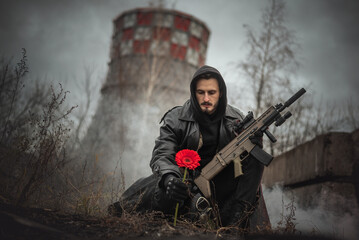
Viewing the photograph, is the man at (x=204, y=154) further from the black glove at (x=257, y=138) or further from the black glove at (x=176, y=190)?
the black glove at (x=176, y=190)

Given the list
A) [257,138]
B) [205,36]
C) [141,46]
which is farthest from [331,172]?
[205,36]

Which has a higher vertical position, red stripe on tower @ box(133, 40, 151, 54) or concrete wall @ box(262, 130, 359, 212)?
red stripe on tower @ box(133, 40, 151, 54)

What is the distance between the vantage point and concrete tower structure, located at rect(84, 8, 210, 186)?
13.8 metres

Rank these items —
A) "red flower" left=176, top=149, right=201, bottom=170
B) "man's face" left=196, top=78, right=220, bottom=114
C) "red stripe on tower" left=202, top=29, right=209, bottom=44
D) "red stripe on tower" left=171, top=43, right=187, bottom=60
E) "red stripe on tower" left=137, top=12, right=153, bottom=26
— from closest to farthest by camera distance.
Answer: "red flower" left=176, top=149, right=201, bottom=170, "man's face" left=196, top=78, right=220, bottom=114, "red stripe on tower" left=171, top=43, right=187, bottom=60, "red stripe on tower" left=137, top=12, right=153, bottom=26, "red stripe on tower" left=202, top=29, right=209, bottom=44

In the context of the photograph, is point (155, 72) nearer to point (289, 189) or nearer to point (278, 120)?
point (289, 189)

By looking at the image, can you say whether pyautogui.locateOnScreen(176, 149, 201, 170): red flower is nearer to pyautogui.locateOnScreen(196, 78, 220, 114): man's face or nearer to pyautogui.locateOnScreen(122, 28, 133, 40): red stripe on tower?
pyautogui.locateOnScreen(196, 78, 220, 114): man's face

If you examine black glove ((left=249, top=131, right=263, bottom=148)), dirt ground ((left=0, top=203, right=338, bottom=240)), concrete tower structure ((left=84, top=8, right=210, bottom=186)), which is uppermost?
concrete tower structure ((left=84, top=8, right=210, bottom=186))

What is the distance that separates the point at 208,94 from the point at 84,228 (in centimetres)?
179

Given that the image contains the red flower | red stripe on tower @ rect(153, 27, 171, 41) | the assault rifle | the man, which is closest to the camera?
the red flower

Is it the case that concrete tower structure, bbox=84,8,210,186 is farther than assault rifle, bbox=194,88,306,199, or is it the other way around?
concrete tower structure, bbox=84,8,210,186

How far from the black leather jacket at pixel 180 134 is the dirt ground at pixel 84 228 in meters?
0.65

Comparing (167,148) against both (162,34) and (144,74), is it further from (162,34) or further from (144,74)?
(162,34)

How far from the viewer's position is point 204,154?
10.8 feet

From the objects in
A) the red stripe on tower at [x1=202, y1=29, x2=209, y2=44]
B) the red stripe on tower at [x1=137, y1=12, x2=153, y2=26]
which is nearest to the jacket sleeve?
the red stripe on tower at [x1=137, y1=12, x2=153, y2=26]
